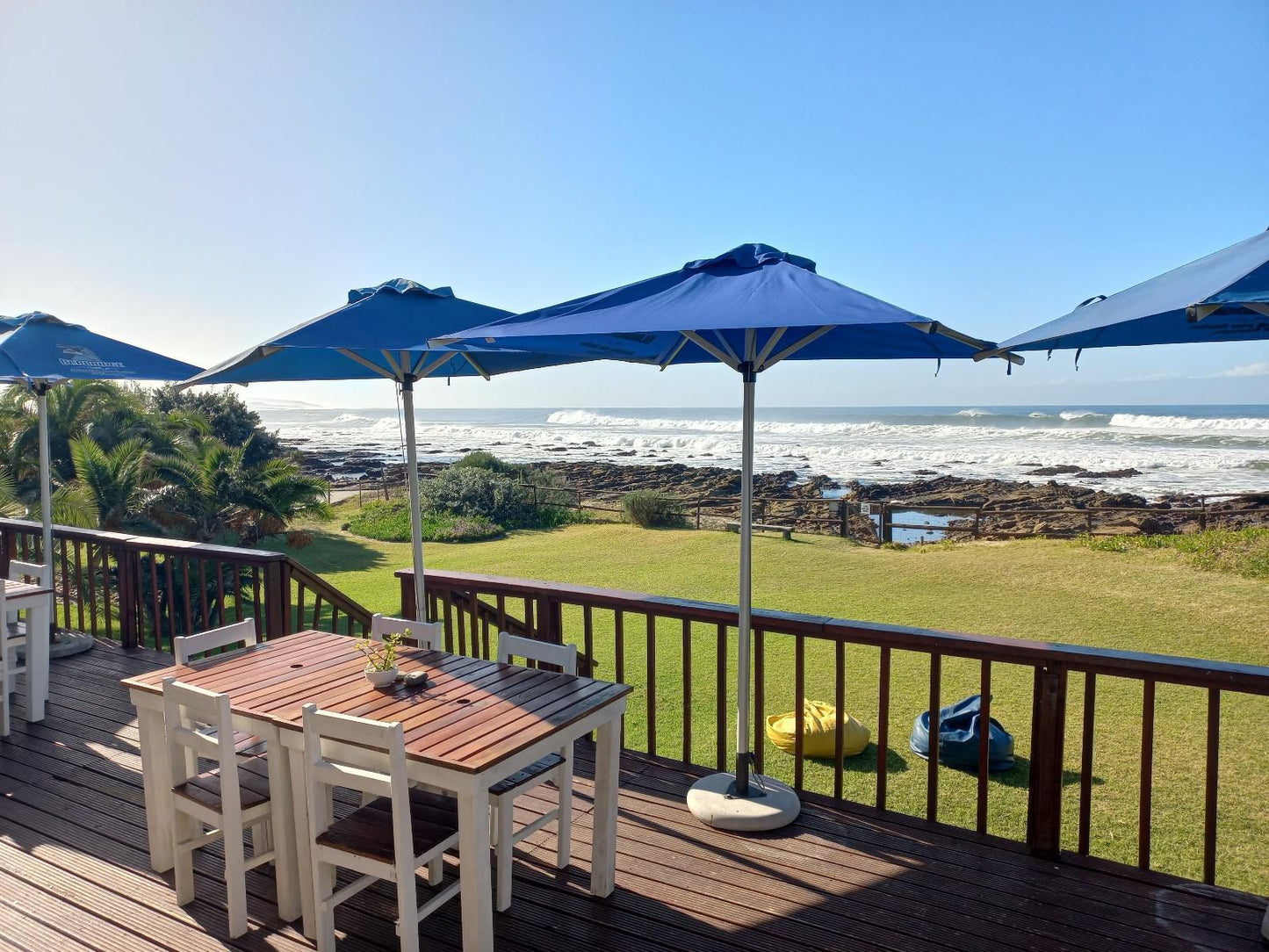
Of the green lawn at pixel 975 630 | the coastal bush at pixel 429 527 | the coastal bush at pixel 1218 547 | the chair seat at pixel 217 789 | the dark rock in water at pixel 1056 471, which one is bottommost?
the dark rock in water at pixel 1056 471

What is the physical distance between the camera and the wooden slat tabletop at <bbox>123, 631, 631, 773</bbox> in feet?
7.66

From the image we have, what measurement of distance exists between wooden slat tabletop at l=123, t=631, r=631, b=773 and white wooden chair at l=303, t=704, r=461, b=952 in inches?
5.4

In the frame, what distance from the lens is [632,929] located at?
2.55 meters

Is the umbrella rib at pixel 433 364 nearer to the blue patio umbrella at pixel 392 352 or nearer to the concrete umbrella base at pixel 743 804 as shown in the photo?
the blue patio umbrella at pixel 392 352

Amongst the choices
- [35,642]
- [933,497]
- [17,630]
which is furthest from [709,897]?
[933,497]

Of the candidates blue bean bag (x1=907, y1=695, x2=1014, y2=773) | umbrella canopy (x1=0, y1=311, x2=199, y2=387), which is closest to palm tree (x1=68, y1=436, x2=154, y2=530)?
umbrella canopy (x1=0, y1=311, x2=199, y2=387)

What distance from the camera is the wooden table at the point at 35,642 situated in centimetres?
438

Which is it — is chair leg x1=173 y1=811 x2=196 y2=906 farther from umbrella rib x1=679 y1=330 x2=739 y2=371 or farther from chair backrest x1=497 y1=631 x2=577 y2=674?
umbrella rib x1=679 y1=330 x2=739 y2=371

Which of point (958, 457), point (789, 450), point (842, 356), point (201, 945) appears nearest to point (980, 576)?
point (842, 356)

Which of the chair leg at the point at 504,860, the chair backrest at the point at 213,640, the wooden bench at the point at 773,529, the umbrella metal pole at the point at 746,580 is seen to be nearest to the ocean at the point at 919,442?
the wooden bench at the point at 773,529

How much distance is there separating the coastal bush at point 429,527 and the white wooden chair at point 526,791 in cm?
1652

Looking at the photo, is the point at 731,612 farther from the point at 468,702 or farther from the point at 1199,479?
the point at 1199,479

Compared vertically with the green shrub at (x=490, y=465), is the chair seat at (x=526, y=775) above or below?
above

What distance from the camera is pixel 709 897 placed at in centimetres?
273
